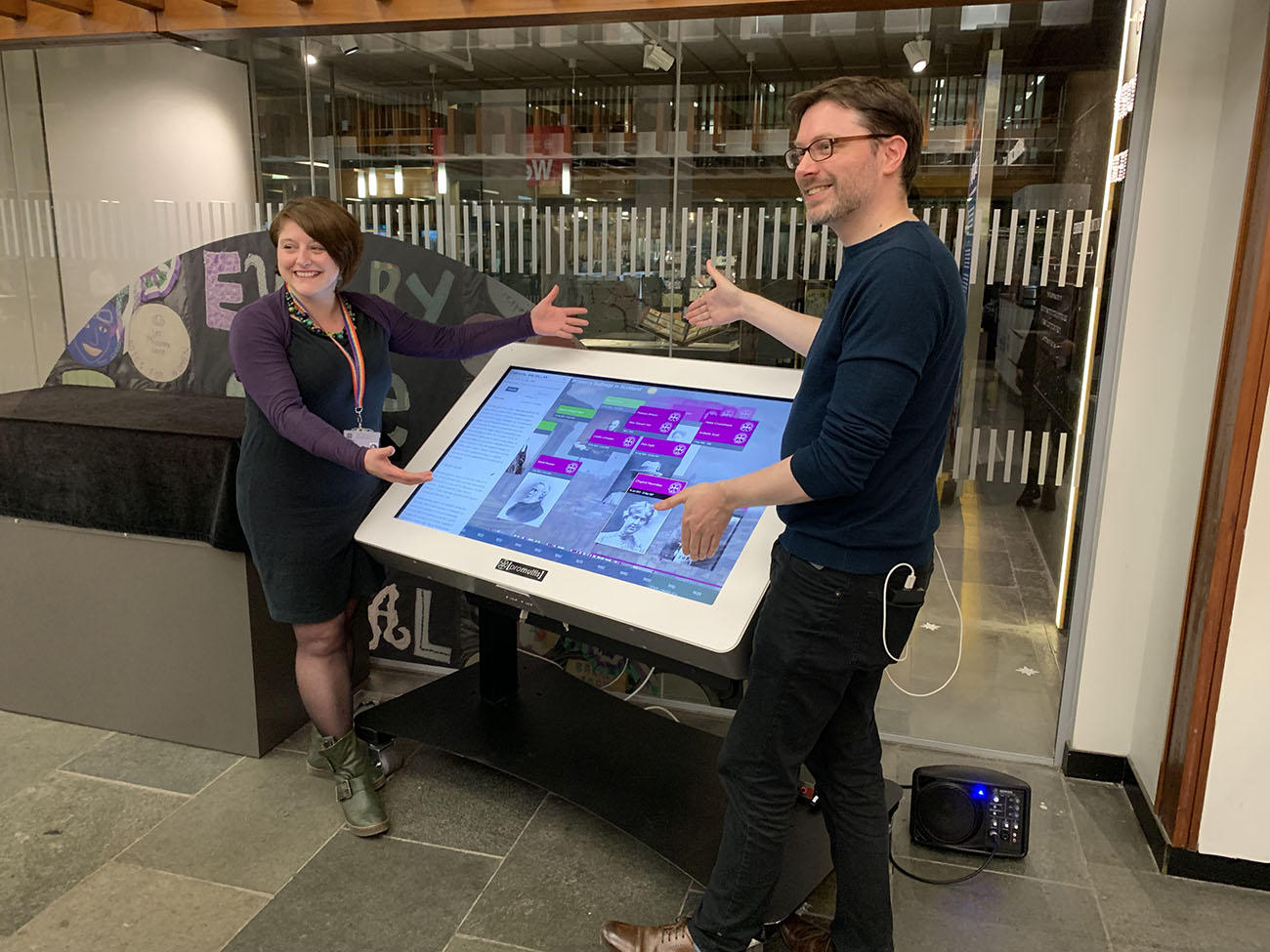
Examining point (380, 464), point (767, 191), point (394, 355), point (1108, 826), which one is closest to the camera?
point (380, 464)

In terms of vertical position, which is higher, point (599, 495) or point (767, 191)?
point (767, 191)

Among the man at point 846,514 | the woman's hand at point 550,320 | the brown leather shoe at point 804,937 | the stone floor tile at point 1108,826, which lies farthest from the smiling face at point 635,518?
the stone floor tile at point 1108,826

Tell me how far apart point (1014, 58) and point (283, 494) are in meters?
2.19

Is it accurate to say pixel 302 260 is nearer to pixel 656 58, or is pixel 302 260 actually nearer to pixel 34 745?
pixel 656 58

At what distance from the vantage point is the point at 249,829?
249cm

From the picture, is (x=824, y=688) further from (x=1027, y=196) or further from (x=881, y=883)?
(x=1027, y=196)

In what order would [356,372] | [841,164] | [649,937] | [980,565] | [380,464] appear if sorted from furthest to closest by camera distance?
[980,565]
[356,372]
[380,464]
[649,937]
[841,164]

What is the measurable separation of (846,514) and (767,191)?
1.40 metres

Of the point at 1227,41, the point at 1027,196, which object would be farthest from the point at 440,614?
the point at 1227,41

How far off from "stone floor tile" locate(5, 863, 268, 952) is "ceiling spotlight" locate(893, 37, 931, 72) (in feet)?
8.69

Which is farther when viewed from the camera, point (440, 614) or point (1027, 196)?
point (440, 614)

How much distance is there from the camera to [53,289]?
11.0 feet

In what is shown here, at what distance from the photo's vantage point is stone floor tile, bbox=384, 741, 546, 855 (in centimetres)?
248

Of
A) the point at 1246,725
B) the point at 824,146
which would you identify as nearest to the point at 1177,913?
the point at 1246,725
